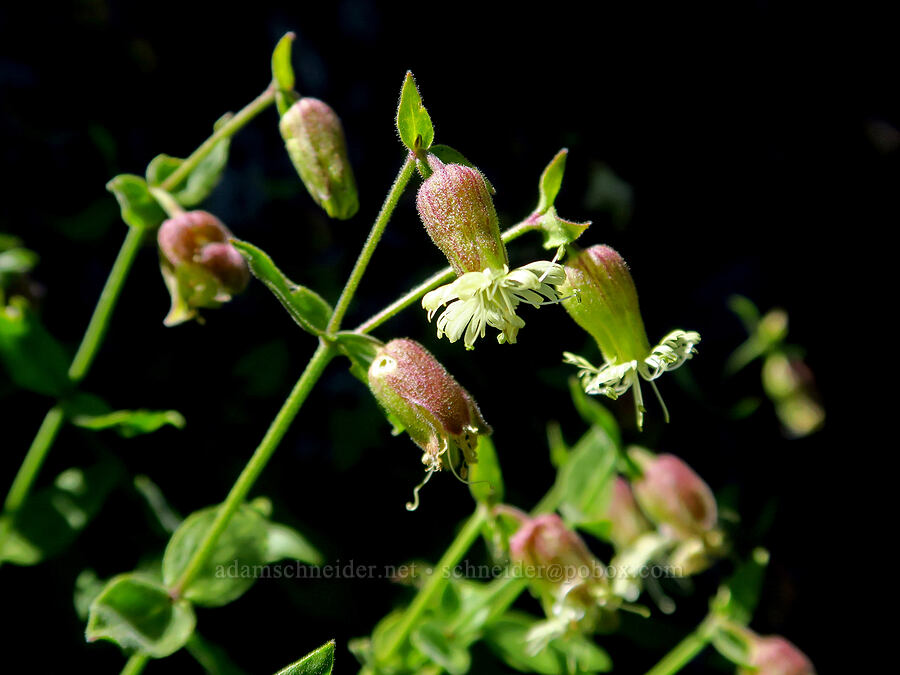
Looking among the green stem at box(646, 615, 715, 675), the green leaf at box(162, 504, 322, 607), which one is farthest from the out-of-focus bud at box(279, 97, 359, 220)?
the green stem at box(646, 615, 715, 675)

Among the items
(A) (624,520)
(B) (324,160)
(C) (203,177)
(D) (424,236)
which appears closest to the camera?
(B) (324,160)

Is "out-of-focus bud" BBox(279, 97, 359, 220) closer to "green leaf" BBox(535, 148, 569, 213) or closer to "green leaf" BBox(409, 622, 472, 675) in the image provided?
"green leaf" BBox(535, 148, 569, 213)

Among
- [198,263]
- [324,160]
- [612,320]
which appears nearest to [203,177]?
[198,263]

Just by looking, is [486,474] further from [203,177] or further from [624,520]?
[203,177]

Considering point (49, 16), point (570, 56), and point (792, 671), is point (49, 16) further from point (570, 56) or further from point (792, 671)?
point (792, 671)

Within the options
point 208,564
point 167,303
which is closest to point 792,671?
point 208,564

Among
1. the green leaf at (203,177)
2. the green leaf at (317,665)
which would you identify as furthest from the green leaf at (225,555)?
the green leaf at (203,177)
